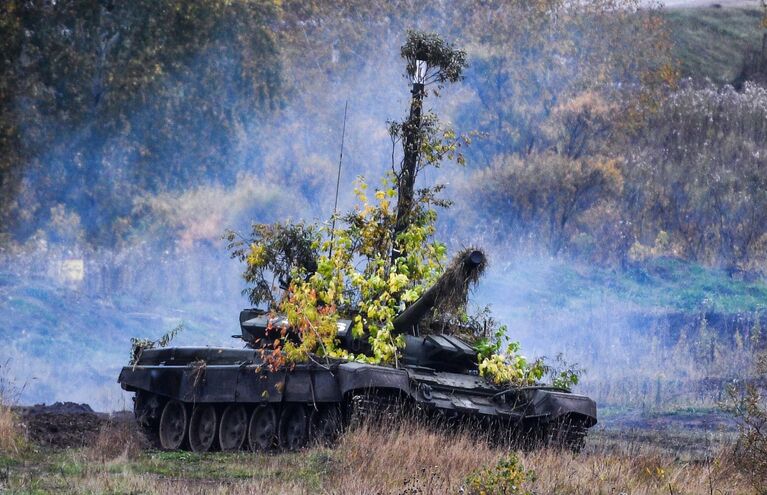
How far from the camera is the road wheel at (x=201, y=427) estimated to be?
2050 cm

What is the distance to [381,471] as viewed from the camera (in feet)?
44.0

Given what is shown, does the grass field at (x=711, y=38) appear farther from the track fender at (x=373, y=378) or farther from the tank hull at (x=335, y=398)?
the track fender at (x=373, y=378)

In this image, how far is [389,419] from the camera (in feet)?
53.7

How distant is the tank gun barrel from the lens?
1741 cm

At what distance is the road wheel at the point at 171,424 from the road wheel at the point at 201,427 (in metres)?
0.49

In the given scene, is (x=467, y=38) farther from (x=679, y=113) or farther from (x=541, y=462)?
(x=541, y=462)

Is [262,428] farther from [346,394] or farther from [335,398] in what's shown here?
[346,394]

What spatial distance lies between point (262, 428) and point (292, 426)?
76 centimetres

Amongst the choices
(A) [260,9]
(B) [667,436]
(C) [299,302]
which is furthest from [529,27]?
(C) [299,302]

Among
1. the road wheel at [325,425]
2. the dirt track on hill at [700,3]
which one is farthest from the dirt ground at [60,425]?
the dirt track on hill at [700,3]

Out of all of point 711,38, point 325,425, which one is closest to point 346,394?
point 325,425

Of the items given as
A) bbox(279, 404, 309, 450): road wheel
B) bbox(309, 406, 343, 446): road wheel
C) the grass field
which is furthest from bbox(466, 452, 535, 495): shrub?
the grass field

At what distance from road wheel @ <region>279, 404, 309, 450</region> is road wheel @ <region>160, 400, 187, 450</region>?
2.87 m

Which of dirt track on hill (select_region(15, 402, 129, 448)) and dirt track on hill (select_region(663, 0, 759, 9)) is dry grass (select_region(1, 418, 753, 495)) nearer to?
dirt track on hill (select_region(15, 402, 129, 448))
